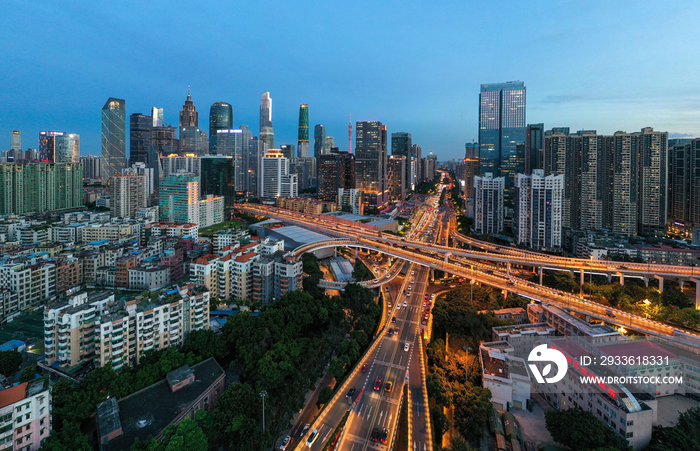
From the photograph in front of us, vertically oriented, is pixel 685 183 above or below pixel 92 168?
below

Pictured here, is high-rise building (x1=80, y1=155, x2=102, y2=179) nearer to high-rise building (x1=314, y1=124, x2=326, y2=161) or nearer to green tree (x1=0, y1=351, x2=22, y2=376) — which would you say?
high-rise building (x1=314, y1=124, x2=326, y2=161)

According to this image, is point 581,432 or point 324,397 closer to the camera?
point 581,432

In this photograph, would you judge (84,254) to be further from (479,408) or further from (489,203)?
(489,203)

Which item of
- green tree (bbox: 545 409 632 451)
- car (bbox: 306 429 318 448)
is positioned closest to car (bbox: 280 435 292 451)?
car (bbox: 306 429 318 448)

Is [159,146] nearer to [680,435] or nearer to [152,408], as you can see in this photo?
[152,408]

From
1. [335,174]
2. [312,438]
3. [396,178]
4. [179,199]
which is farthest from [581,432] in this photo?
[396,178]

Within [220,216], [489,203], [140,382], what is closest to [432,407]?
[140,382]

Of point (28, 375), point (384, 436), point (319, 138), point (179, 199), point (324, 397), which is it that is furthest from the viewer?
point (319, 138)

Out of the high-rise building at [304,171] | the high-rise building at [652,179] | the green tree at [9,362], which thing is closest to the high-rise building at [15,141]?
the high-rise building at [304,171]
